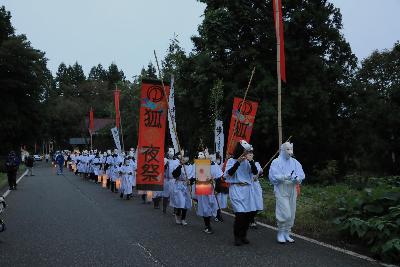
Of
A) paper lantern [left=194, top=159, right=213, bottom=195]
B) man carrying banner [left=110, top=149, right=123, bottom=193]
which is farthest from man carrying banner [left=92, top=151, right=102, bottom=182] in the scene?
paper lantern [left=194, top=159, right=213, bottom=195]

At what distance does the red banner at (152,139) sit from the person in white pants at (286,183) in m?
2.97

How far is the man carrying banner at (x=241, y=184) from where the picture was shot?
868 cm

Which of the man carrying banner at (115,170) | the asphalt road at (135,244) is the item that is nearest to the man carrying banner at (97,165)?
the man carrying banner at (115,170)

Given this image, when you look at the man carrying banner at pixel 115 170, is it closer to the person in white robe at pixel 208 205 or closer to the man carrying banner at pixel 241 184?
the person in white robe at pixel 208 205

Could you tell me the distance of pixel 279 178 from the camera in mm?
8961

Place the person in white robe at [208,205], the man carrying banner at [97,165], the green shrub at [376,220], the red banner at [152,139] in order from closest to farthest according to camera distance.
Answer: the green shrub at [376,220], the person in white robe at [208,205], the red banner at [152,139], the man carrying banner at [97,165]

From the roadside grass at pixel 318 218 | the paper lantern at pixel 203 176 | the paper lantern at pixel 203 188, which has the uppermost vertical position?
the paper lantern at pixel 203 176

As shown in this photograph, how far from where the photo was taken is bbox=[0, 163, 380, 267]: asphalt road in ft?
23.9

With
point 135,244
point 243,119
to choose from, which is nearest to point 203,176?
point 135,244

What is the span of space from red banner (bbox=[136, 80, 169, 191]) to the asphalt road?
101cm

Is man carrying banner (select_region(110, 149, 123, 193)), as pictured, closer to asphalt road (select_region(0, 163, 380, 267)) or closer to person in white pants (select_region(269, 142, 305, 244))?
asphalt road (select_region(0, 163, 380, 267))

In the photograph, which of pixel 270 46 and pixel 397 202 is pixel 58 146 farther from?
pixel 397 202


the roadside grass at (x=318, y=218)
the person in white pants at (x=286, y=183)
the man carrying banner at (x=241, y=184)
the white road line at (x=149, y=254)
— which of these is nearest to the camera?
the white road line at (x=149, y=254)

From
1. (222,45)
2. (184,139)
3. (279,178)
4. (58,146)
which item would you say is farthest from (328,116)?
(58,146)
